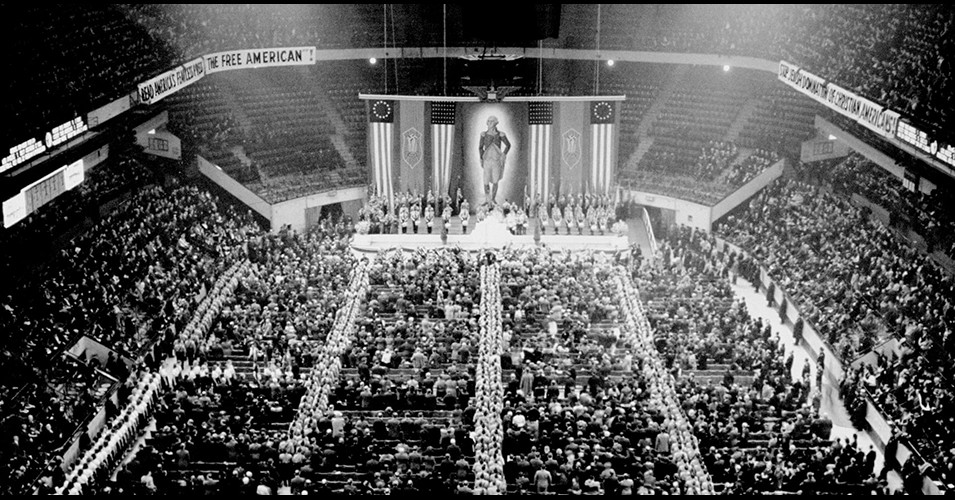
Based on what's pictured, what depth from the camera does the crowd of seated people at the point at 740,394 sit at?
79.0 ft

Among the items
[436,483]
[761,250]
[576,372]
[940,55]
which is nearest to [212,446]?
[436,483]

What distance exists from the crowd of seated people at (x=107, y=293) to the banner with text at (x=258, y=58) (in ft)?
19.1

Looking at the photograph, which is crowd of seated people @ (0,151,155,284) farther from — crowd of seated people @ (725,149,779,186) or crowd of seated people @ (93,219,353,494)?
crowd of seated people @ (725,149,779,186)

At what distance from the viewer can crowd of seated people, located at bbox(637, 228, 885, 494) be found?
79.0ft

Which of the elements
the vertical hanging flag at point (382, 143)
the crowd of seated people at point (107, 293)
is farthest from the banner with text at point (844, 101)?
the crowd of seated people at point (107, 293)

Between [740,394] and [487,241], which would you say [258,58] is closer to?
[487,241]

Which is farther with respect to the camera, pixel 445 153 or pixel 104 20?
pixel 445 153

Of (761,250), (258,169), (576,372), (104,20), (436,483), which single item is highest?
(104,20)

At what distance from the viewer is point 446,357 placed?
102 feet

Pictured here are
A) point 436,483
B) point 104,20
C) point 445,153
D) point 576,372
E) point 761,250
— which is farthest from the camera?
point 445,153

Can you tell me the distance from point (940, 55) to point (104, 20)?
95.1 feet

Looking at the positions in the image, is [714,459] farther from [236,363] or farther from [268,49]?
[268,49]

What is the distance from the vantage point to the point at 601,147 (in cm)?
4634

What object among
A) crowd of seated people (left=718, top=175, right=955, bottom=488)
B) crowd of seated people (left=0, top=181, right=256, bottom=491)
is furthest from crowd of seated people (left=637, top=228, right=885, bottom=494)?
crowd of seated people (left=0, top=181, right=256, bottom=491)
